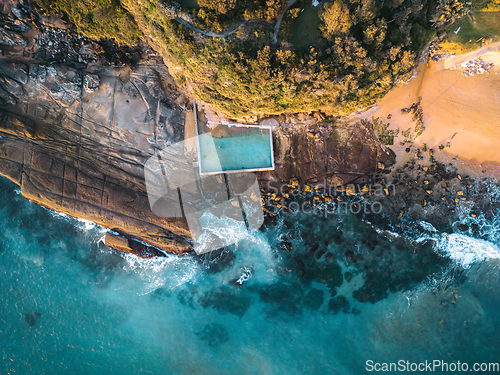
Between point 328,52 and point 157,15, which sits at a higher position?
point 157,15

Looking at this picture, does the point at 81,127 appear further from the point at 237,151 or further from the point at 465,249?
the point at 465,249

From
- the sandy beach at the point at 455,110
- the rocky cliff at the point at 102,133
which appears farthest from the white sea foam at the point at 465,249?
the rocky cliff at the point at 102,133

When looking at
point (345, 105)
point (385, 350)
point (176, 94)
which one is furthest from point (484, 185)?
point (176, 94)

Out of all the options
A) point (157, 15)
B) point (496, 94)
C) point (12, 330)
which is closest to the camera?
point (157, 15)

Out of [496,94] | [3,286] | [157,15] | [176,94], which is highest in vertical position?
A: [157,15]

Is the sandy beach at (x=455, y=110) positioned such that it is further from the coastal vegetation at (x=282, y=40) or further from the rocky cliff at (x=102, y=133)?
the coastal vegetation at (x=282, y=40)

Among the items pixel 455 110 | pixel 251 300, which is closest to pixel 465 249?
pixel 455 110

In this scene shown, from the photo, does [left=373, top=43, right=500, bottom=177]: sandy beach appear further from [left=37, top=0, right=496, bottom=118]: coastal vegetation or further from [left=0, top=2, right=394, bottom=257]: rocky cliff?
[left=37, top=0, right=496, bottom=118]: coastal vegetation

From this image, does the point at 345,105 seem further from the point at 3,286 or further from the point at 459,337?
the point at 3,286
